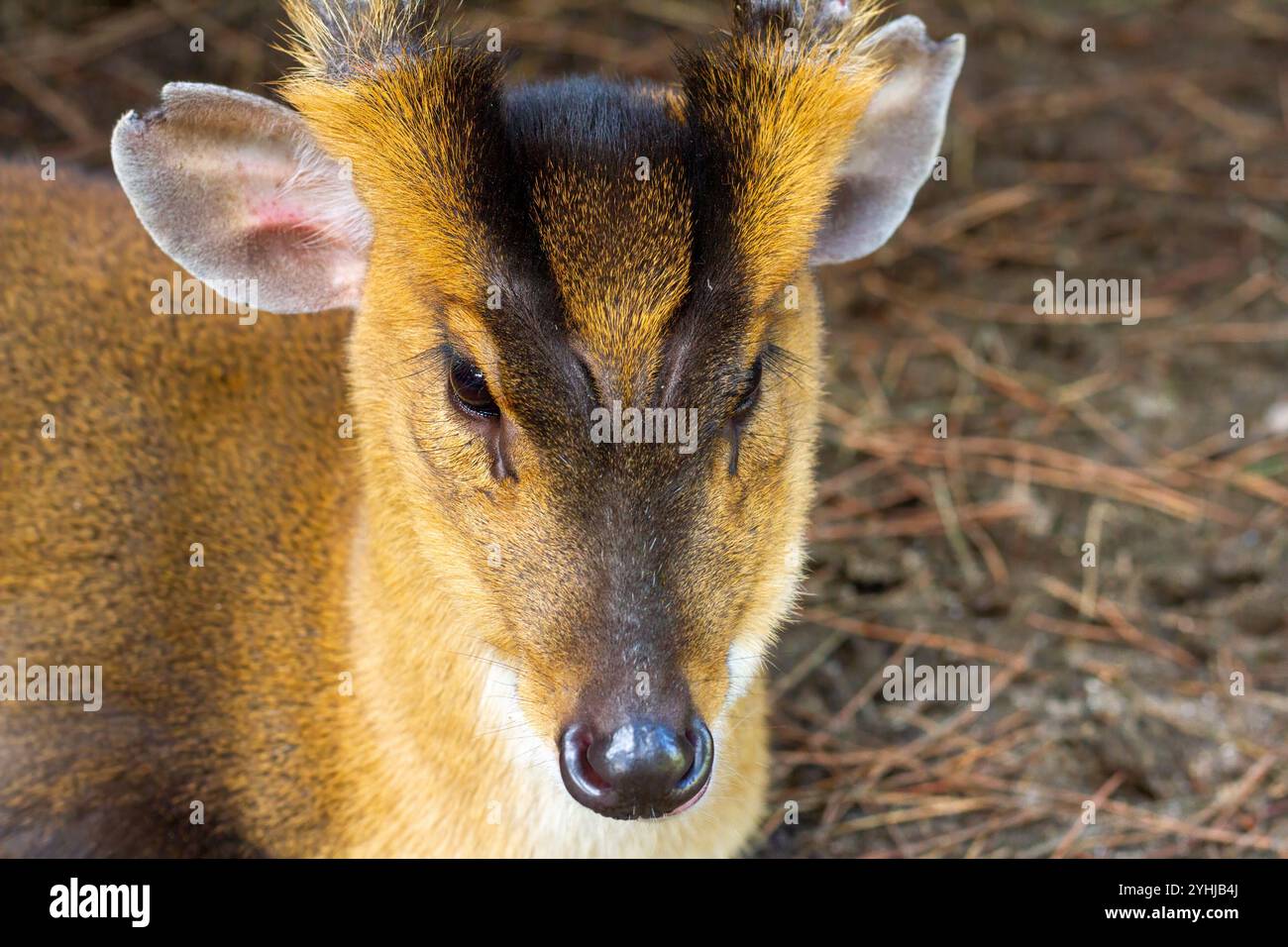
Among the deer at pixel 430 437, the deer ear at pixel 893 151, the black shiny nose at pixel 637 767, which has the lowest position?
the black shiny nose at pixel 637 767

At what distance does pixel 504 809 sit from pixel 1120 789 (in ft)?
7.21

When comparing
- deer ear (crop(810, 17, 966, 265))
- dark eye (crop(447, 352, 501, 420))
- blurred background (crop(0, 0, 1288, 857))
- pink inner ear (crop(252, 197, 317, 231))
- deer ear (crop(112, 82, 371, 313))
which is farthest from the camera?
blurred background (crop(0, 0, 1288, 857))

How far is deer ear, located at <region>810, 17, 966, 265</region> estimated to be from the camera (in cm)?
429

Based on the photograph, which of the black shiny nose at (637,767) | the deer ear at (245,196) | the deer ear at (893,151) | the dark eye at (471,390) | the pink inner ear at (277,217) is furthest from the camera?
the deer ear at (893,151)

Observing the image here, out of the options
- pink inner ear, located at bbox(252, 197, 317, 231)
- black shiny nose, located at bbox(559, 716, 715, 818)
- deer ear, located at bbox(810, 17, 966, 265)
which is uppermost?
deer ear, located at bbox(810, 17, 966, 265)

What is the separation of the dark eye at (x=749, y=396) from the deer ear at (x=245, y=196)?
1.09 metres

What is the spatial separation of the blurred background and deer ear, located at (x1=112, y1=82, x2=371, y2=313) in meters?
0.62

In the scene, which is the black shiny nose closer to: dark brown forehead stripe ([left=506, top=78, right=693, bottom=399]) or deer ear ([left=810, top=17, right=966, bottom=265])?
dark brown forehead stripe ([left=506, top=78, right=693, bottom=399])

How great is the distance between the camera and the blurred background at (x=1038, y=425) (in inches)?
204

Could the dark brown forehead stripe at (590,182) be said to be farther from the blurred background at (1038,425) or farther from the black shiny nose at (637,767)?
the black shiny nose at (637,767)

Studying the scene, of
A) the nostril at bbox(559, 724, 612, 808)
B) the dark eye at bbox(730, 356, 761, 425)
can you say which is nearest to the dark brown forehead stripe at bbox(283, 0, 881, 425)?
the dark eye at bbox(730, 356, 761, 425)

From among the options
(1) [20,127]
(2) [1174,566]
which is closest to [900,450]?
(2) [1174,566]

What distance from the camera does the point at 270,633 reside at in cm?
458

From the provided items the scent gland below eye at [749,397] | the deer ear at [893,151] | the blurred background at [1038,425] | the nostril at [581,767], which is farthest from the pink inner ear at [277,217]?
the nostril at [581,767]
